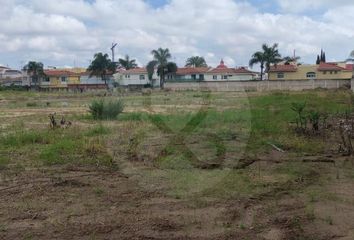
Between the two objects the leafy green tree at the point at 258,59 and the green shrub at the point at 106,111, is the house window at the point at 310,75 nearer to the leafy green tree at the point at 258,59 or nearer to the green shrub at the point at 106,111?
the leafy green tree at the point at 258,59

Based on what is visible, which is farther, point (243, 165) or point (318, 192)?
point (243, 165)

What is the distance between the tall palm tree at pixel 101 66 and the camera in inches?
3118

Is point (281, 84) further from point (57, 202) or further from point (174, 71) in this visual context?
point (57, 202)

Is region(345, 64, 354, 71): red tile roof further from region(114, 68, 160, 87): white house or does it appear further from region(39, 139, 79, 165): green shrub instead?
region(39, 139, 79, 165): green shrub

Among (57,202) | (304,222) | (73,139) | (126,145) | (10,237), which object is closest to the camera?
(10,237)

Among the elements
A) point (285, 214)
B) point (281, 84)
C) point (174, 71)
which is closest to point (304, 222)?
point (285, 214)

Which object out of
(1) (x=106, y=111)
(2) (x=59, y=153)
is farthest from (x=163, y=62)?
(2) (x=59, y=153)

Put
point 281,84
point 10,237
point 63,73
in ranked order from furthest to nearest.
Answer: point 63,73
point 281,84
point 10,237

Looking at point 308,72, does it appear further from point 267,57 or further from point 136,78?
point 136,78

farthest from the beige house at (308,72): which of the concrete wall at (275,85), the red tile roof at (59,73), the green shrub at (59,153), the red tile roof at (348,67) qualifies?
the green shrub at (59,153)

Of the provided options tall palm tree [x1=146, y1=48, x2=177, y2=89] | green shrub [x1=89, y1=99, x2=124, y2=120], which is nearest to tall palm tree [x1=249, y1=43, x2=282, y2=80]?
tall palm tree [x1=146, y1=48, x2=177, y2=89]

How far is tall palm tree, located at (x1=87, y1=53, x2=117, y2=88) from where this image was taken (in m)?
79.2

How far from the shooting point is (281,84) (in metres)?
58.0

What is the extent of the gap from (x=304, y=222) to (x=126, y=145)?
21.9 ft
